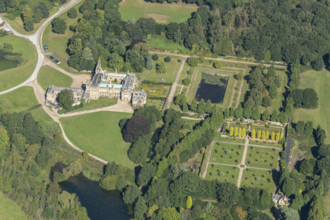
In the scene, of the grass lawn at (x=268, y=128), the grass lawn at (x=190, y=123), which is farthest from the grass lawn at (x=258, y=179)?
the grass lawn at (x=190, y=123)

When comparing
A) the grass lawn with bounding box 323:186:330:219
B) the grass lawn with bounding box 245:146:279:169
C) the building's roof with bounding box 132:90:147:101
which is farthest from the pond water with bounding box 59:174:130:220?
the grass lawn with bounding box 323:186:330:219

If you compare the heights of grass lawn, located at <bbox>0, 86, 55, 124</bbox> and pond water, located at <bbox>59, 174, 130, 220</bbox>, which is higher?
grass lawn, located at <bbox>0, 86, 55, 124</bbox>

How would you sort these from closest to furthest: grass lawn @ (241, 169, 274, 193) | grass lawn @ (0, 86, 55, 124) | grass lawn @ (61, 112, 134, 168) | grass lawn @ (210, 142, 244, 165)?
grass lawn @ (241, 169, 274, 193)
grass lawn @ (210, 142, 244, 165)
grass lawn @ (61, 112, 134, 168)
grass lawn @ (0, 86, 55, 124)

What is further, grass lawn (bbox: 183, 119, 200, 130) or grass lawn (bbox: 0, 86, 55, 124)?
grass lawn (bbox: 0, 86, 55, 124)

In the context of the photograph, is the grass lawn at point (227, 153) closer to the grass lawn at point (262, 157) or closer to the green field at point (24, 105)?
the grass lawn at point (262, 157)

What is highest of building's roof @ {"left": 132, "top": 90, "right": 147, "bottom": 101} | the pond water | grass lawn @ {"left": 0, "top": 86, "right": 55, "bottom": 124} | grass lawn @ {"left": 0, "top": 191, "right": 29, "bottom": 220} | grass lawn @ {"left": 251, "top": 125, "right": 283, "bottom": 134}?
building's roof @ {"left": 132, "top": 90, "right": 147, "bottom": 101}

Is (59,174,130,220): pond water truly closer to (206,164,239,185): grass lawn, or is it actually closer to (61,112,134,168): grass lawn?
(61,112,134,168): grass lawn

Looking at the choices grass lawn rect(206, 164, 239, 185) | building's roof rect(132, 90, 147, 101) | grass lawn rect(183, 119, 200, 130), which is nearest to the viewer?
grass lawn rect(206, 164, 239, 185)
